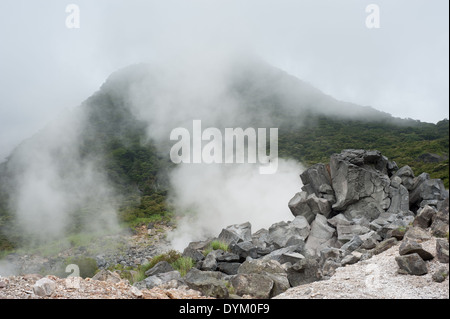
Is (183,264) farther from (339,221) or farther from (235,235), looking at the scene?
(339,221)

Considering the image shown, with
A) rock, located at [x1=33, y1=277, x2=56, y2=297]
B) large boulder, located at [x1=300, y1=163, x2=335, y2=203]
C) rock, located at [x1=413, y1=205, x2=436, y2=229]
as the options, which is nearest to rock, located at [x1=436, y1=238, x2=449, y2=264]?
rock, located at [x1=413, y1=205, x2=436, y2=229]

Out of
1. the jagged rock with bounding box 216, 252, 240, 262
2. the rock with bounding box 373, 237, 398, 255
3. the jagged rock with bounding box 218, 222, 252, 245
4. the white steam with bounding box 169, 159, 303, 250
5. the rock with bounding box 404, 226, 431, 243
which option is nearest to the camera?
the rock with bounding box 404, 226, 431, 243

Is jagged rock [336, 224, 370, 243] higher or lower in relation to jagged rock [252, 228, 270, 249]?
higher

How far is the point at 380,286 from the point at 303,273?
3102mm

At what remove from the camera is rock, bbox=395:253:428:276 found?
5.81 m

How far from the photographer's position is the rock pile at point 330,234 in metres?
7.02

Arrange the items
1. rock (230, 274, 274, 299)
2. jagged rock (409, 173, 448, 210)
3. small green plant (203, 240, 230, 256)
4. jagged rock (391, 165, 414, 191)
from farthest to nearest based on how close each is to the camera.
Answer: jagged rock (391, 165, 414, 191), jagged rock (409, 173, 448, 210), small green plant (203, 240, 230, 256), rock (230, 274, 274, 299)

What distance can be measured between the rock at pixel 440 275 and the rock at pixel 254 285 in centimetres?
290

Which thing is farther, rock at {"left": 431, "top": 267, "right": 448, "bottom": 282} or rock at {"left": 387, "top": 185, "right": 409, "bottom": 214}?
rock at {"left": 387, "top": 185, "right": 409, "bottom": 214}

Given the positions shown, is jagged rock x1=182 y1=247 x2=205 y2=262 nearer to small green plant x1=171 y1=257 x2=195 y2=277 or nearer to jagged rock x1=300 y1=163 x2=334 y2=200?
small green plant x1=171 y1=257 x2=195 y2=277

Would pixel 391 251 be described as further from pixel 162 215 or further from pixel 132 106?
pixel 132 106

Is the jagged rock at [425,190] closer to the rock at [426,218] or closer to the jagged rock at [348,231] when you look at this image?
the jagged rock at [348,231]

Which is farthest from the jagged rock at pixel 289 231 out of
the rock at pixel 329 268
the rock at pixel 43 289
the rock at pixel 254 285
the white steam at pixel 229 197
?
the white steam at pixel 229 197

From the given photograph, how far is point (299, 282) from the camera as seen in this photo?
8.49 meters
